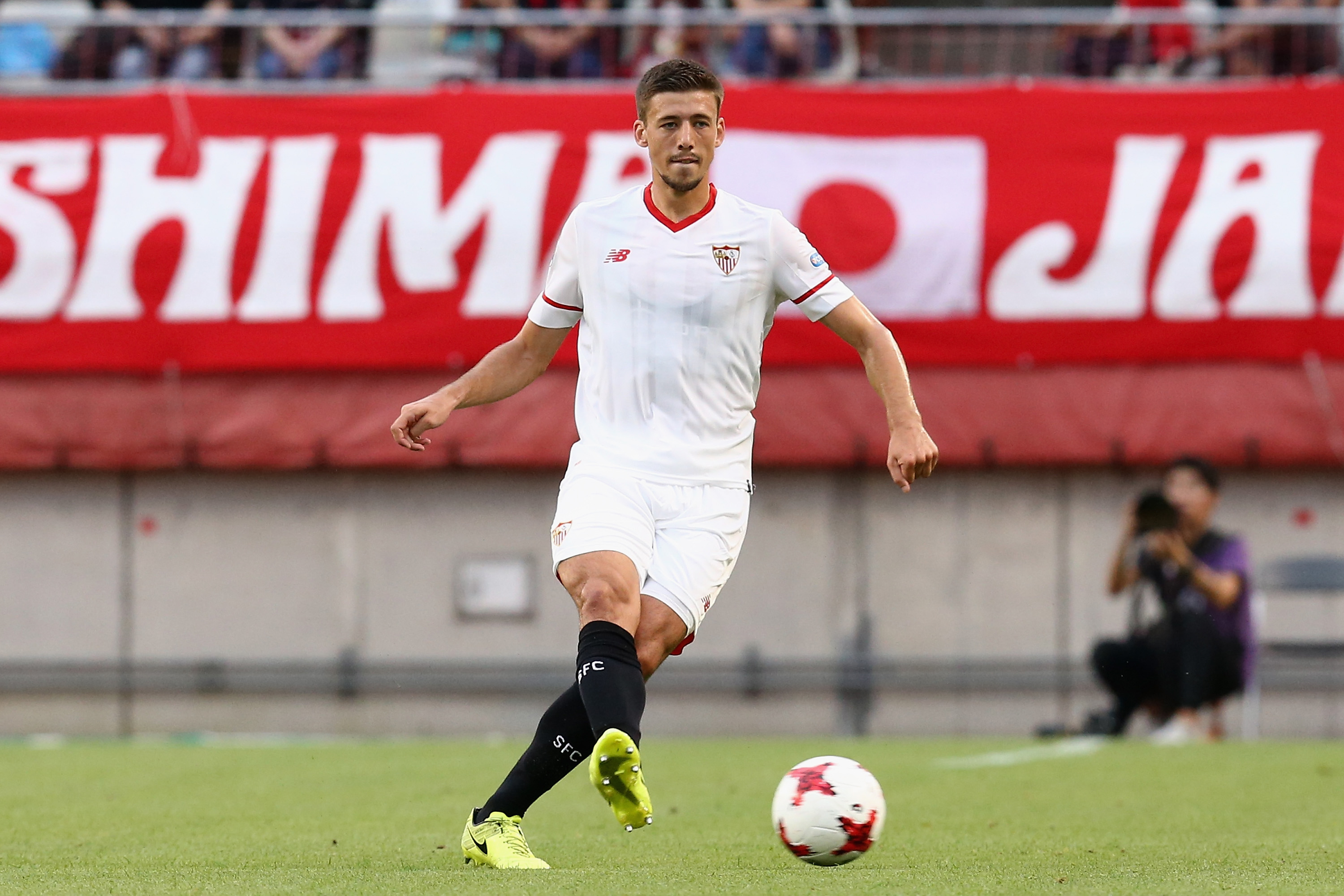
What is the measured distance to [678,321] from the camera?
5695 millimetres

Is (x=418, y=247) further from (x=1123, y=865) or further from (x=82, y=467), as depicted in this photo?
(x=1123, y=865)

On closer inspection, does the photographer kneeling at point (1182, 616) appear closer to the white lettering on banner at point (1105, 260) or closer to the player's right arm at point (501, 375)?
the white lettering on banner at point (1105, 260)

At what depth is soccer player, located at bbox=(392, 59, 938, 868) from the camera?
548cm

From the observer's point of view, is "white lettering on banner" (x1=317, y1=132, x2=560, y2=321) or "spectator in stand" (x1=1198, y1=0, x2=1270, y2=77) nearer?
"white lettering on banner" (x1=317, y1=132, x2=560, y2=321)

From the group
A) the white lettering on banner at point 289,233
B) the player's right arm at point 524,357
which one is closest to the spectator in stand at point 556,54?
the white lettering on banner at point 289,233

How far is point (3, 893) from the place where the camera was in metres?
4.91

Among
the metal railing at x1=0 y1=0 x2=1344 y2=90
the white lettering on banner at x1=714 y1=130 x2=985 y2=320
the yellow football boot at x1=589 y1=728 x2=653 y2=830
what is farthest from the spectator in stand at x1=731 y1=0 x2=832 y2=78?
the yellow football boot at x1=589 y1=728 x2=653 y2=830

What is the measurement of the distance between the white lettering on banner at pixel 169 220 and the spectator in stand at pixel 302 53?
2.74ft

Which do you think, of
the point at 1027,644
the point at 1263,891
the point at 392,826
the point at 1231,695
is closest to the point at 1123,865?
the point at 1263,891

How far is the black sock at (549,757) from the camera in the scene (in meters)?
5.54

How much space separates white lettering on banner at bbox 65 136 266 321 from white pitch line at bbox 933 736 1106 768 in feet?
19.6

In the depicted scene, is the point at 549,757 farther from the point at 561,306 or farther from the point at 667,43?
the point at 667,43

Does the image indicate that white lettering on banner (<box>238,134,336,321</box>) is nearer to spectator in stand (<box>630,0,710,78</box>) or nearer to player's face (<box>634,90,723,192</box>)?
spectator in stand (<box>630,0,710,78</box>)

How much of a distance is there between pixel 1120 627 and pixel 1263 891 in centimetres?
938
